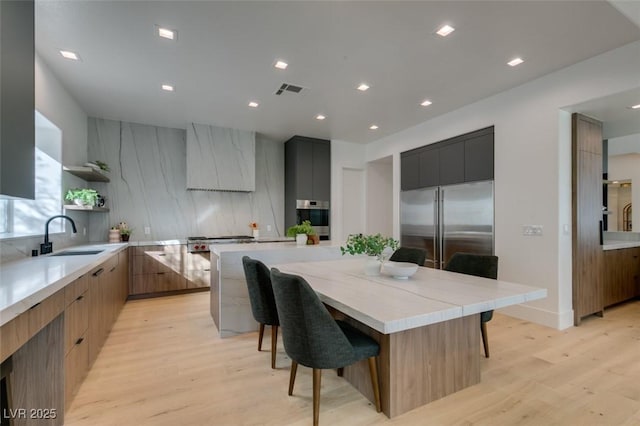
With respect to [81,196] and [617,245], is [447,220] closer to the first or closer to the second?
[617,245]

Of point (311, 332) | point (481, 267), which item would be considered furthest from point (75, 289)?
point (481, 267)

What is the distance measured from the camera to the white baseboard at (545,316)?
3.07 meters

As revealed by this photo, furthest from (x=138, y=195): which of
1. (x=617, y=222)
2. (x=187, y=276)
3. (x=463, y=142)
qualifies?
(x=617, y=222)

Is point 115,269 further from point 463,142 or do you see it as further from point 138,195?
point 463,142

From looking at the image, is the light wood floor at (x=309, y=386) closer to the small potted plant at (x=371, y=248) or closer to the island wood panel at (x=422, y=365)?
the island wood panel at (x=422, y=365)

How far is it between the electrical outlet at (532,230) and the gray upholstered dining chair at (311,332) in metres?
2.77

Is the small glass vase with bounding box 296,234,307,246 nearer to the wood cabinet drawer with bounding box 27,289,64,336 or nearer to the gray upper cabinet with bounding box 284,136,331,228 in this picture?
the gray upper cabinet with bounding box 284,136,331,228

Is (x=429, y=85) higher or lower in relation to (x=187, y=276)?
higher

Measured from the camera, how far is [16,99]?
5.38 ft

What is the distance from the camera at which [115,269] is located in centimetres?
317

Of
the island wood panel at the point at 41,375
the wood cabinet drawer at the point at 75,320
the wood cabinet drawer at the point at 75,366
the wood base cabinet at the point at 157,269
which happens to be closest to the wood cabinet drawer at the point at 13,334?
the island wood panel at the point at 41,375

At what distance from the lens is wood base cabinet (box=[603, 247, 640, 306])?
143 inches

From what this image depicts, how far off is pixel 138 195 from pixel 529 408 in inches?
213

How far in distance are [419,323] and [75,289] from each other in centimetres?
209
